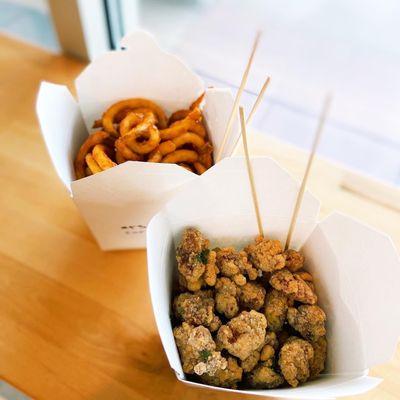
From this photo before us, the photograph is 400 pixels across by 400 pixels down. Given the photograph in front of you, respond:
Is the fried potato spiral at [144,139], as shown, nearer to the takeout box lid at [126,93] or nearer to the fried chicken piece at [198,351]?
the takeout box lid at [126,93]

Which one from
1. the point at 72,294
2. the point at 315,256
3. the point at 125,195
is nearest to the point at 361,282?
the point at 315,256

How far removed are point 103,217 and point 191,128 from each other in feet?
0.83

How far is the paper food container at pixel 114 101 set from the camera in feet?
2.41

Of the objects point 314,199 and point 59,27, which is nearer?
point 314,199

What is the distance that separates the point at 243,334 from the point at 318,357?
14cm

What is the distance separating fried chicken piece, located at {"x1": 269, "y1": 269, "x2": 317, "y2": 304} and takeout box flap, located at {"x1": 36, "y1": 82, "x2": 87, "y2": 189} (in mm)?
387

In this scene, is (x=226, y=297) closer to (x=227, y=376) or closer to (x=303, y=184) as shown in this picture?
(x=227, y=376)

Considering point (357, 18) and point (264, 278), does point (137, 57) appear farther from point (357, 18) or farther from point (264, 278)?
point (357, 18)

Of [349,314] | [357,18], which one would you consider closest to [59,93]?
[349,314]

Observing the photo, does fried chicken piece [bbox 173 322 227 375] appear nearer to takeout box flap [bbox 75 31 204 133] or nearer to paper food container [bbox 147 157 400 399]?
paper food container [bbox 147 157 400 399]

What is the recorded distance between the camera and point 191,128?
910 mm

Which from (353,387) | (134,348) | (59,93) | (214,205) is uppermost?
(59,93)

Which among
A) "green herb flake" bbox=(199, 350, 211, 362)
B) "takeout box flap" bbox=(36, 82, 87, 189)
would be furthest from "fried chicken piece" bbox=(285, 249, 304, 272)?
"takeout box flap" bbox=(36, 82, 87, 189)

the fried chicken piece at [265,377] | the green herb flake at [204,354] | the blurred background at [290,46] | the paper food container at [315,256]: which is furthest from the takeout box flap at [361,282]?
the blurred background at [290,46]
